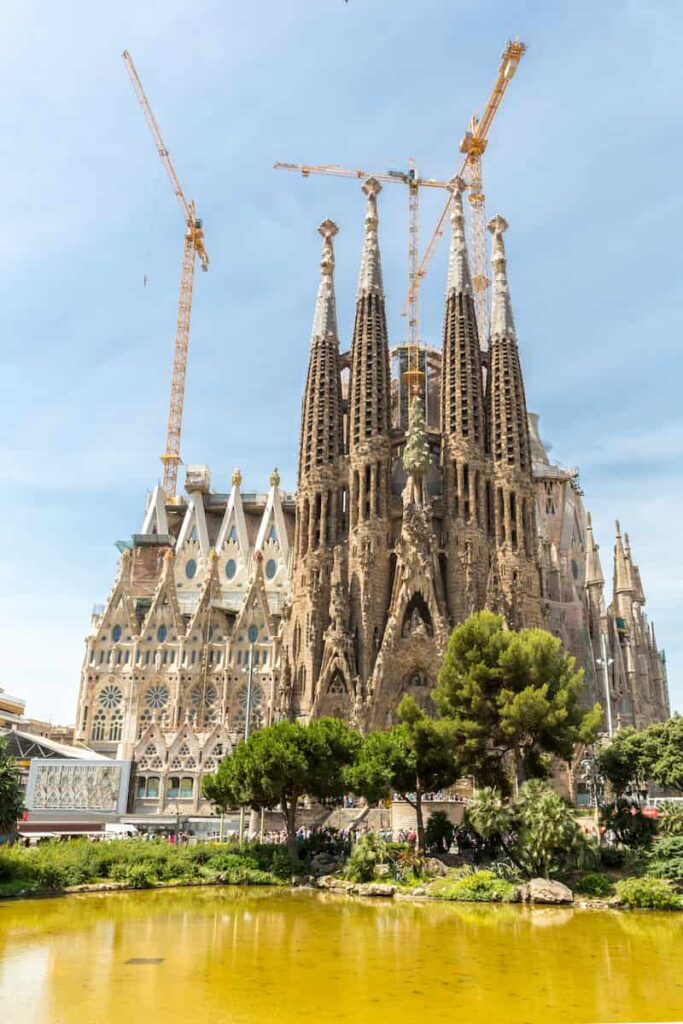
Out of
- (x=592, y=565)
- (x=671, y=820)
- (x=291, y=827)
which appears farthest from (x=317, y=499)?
(x=671, y=820)

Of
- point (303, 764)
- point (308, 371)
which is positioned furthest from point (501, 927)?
point (308, 371)

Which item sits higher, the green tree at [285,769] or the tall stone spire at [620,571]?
the tall stone spire at [620,571]

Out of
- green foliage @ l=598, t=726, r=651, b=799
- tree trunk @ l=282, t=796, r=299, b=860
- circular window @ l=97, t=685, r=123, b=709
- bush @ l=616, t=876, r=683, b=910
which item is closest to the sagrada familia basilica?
circular window @ l=97, t=685, r=123, b=709

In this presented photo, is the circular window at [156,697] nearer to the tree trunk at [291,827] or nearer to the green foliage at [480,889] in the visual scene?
the tree trunk at [291,827]

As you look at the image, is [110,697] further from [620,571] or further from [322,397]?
[620,571]

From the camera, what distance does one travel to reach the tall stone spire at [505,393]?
63000 millimetres

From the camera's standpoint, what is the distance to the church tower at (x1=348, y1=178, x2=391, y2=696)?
57938mm

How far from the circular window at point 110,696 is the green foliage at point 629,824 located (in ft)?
138

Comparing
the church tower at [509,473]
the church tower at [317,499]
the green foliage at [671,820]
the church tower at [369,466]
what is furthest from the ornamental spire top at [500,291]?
the green foliage at [671,820]

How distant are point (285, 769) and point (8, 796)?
9656mm

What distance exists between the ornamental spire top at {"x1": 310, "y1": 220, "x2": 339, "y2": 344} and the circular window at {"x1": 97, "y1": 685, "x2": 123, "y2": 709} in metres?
30.9

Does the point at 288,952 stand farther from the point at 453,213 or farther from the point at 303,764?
the point at 453,213

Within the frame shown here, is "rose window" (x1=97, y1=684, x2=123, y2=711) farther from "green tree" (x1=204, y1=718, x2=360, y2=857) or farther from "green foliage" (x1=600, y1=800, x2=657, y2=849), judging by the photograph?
"green foliage" (x1=600, y1=800, x2=657, y2=849)

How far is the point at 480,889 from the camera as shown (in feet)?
90.1
